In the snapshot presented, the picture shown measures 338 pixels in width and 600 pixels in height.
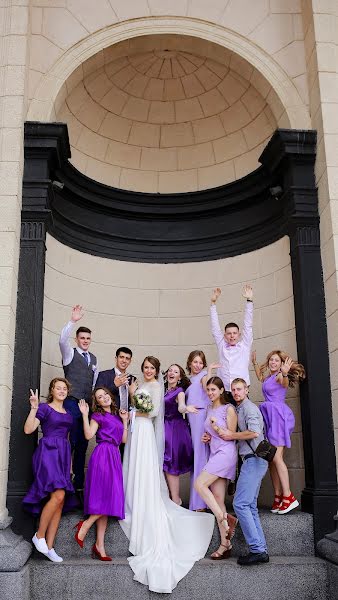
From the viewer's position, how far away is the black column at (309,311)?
546 centimetres

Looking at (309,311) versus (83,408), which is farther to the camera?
(309,311)

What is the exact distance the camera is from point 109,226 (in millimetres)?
7559

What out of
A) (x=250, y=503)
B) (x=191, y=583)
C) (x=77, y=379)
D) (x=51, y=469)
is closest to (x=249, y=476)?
(x=250, y=503)

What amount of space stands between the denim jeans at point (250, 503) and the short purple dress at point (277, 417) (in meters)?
0.63

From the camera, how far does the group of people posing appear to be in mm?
4969

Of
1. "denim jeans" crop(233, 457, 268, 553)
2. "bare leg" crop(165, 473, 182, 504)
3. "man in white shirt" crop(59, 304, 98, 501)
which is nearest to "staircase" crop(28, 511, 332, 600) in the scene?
"denim jeans" crop(233, 457, 268, 553)

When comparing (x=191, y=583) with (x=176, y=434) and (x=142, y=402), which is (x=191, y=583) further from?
(x=142, y=402)

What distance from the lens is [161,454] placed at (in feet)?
18.1

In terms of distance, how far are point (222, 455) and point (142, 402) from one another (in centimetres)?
86

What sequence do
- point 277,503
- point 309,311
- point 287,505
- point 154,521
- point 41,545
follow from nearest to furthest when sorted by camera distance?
1. point 41,545
2. point 154,521
3. point 287,505
4. point 277,503
5. point 309,311

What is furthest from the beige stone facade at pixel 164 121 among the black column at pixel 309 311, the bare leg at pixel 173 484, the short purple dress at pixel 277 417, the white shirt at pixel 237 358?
the bare leg at pixel 173 484

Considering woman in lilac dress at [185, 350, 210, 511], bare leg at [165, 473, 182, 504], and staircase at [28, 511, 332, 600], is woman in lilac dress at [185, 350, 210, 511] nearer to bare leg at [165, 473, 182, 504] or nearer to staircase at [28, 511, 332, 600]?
bare leg at [165, 473, 182, 504]

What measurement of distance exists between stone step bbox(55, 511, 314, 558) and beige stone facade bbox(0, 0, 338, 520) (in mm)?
602

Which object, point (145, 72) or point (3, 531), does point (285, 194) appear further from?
point (3, 531)
